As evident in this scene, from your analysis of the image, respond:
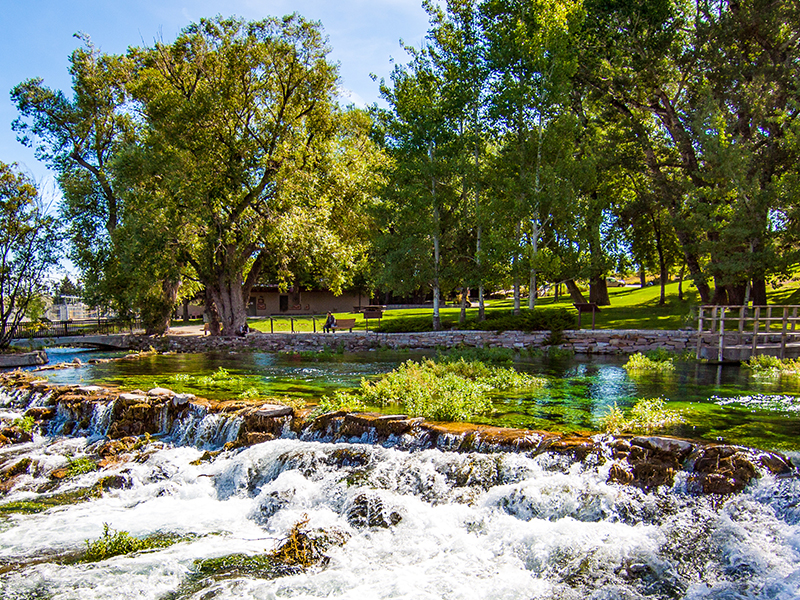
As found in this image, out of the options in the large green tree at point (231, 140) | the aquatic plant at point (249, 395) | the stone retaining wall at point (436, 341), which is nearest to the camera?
the aquatic plant at point (249, 395)

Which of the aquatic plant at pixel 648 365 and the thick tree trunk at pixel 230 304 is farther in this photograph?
the thick tree trunk at pixel 230 304

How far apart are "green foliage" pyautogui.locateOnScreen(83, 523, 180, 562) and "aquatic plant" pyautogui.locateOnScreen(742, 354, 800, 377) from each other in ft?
51.2

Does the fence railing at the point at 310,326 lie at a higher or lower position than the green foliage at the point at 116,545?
higher

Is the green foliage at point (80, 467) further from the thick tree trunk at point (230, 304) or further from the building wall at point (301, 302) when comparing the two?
the building wall at point (301, 302)

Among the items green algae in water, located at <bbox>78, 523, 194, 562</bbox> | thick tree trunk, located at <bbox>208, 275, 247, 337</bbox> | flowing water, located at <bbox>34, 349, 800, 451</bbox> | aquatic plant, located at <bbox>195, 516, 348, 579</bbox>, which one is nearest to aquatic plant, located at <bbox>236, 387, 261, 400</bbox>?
flowing water, located at <bbox>34, 349, 800, 451</bbox>

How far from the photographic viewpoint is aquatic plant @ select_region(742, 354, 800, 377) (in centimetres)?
1516

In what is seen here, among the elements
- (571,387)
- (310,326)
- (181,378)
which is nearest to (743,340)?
(571,387)

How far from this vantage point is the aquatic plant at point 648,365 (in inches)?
642

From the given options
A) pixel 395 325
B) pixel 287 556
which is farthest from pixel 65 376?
pixel 287 556

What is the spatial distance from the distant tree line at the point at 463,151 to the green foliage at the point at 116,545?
18273mm

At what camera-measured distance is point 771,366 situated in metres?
15.8

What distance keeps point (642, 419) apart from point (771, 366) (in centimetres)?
922

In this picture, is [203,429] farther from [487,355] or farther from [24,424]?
[487,355]

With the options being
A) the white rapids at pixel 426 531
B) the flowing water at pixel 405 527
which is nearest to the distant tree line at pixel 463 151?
the flowing water at pixel 405 527
